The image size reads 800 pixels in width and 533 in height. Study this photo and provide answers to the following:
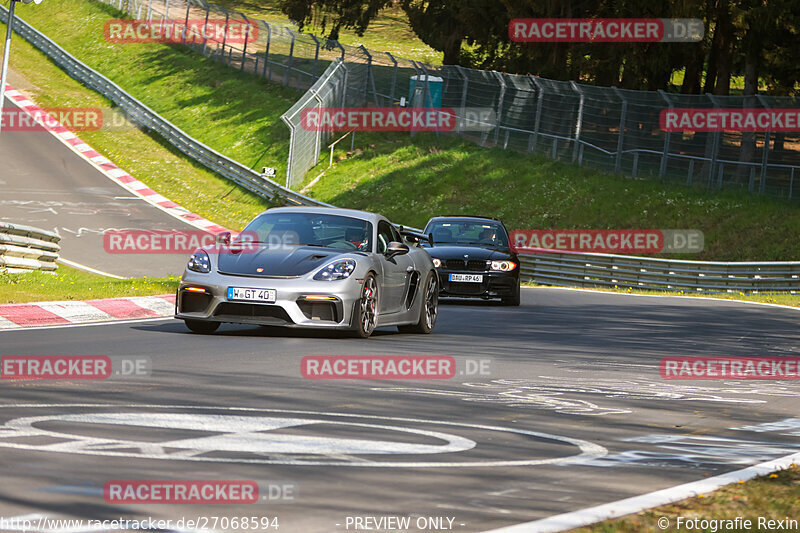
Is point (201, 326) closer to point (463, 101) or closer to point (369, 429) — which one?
point (369, 429)

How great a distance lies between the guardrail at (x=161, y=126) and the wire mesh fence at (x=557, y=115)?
157 centimetres

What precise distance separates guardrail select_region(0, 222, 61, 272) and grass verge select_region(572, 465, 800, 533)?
48.1 ft

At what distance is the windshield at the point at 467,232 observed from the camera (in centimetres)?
2164

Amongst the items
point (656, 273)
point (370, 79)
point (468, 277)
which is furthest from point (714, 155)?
point (468, 277)

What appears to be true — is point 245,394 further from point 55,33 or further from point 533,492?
point 55,33

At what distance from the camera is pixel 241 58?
5644cm

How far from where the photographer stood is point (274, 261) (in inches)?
502

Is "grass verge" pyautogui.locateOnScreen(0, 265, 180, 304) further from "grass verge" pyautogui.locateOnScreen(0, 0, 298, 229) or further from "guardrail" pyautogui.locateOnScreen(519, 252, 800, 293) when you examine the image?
"grass verge" pyautogui.locateOnScreen(0, 0, 298, 229)

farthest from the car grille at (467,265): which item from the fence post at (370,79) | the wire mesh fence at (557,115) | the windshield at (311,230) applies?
the fence post at (370,79)

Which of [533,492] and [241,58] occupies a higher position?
[241,58]

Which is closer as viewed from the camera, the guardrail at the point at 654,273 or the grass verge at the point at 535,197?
the guardrail at the point at 654,273

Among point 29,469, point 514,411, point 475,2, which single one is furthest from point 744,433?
point 475,2

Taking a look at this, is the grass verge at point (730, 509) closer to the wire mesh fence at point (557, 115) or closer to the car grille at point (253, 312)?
the car grille at point (253, 312)

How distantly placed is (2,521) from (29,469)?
992 mm
